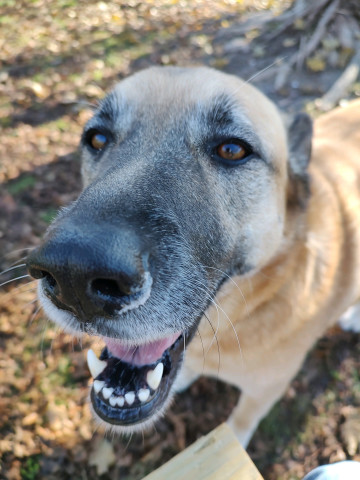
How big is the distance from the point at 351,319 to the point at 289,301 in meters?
1.55

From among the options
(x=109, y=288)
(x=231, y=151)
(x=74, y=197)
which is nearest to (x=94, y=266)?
(x=109, y=288)

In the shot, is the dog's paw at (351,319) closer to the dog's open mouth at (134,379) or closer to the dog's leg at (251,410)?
the dog's leg at (251,410)

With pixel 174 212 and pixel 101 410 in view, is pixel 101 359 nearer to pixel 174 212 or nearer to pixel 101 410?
pixel 101 410

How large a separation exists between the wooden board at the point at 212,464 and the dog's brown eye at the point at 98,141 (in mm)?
1754

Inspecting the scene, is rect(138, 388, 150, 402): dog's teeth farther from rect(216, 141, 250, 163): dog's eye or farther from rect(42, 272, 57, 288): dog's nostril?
rect(216, 141, 250, 163): dog's eye

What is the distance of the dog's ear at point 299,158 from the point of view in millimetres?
2322

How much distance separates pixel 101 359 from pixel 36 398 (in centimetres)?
149

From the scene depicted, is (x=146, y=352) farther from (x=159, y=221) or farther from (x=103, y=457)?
(x=103, y=457)

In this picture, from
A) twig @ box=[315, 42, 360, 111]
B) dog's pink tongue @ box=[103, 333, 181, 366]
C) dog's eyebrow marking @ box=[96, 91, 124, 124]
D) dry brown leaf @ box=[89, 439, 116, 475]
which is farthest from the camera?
twig @ box=[315, 42, 360, 111]

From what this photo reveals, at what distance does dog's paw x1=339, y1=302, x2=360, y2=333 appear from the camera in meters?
3.40

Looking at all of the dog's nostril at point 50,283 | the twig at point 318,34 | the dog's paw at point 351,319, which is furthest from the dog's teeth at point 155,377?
the twig at point 318,34

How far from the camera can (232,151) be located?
197cm

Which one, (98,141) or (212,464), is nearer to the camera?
(212,464)

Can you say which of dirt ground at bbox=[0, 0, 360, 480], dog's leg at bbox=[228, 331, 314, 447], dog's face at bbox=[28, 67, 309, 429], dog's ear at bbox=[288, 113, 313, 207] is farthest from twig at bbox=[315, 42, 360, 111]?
dog's leg at bbox=[228, 331, 314, 447]
